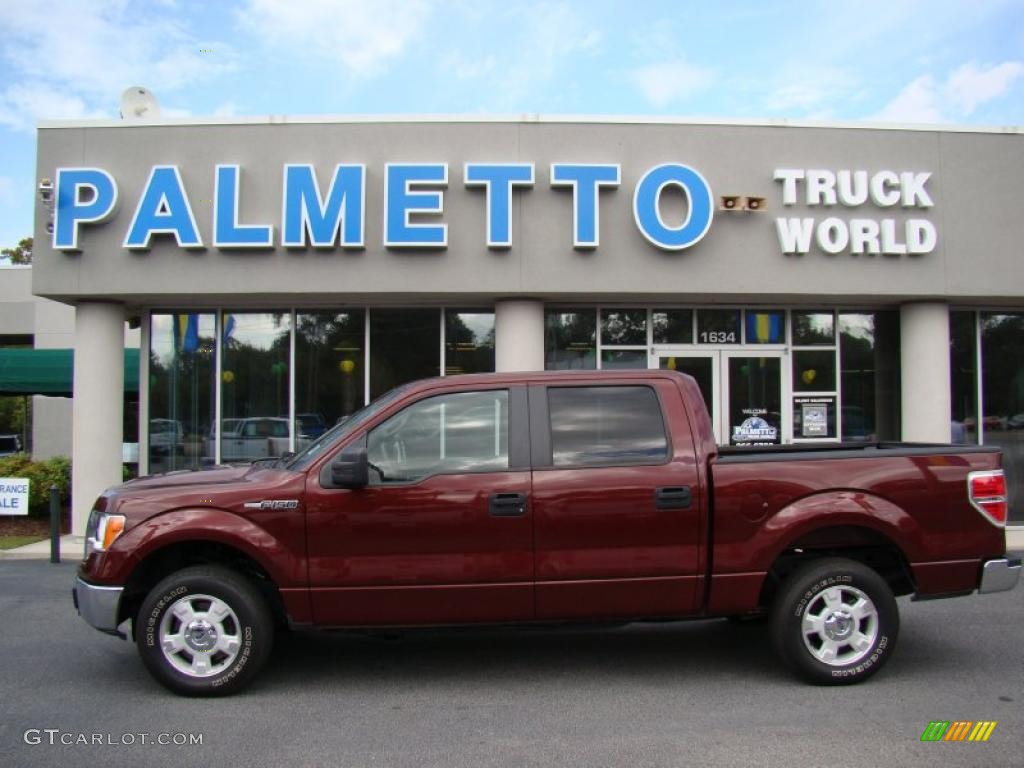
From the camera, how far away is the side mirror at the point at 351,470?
461cm

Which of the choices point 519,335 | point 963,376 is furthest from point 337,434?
point 963,376

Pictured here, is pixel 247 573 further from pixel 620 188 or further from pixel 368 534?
pixel 620 188

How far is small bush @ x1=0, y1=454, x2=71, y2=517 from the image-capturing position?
12.3 metres

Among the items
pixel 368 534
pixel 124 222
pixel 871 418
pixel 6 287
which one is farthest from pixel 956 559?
pixel 6 287

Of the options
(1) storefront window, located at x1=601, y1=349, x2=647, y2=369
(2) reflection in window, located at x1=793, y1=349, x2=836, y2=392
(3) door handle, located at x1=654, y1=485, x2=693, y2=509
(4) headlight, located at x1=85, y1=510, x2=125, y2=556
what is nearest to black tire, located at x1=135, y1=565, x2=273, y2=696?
(4) headlight, located at x1=85, y1=510, x2=125, y2=556

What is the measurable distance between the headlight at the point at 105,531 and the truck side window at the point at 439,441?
1556 mm

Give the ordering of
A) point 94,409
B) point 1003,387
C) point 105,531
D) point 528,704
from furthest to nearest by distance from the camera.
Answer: point 1003,387, point 94,409, point 105,531, point 528,704

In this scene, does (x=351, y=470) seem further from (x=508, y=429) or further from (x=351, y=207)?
(x=351, y=207)

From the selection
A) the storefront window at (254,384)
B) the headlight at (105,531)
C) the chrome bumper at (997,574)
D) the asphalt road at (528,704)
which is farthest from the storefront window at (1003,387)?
the headlight at (105,531)

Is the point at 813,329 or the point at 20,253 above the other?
the point at 20,253

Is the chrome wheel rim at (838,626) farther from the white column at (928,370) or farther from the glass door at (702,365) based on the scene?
the white column at (928,370)

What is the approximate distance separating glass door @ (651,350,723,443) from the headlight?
8.50 m

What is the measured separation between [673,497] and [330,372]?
8.23 m

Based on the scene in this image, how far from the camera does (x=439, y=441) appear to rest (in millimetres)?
4930
